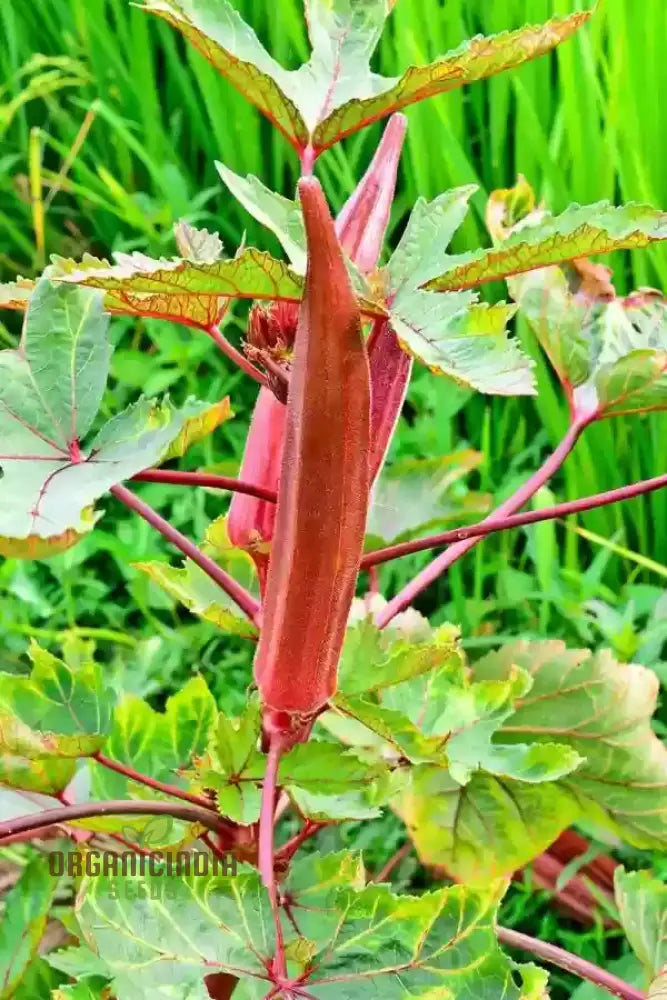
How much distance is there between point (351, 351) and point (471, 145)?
926 millimetres

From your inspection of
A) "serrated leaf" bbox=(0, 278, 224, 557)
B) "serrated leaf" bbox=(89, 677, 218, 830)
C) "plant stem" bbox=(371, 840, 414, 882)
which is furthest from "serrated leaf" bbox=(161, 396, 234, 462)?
"plant stem" bbox=(371, 840, 414, 882)

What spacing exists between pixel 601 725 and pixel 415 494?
23cm

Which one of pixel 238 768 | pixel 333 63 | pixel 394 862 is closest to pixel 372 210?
pixel 333 63

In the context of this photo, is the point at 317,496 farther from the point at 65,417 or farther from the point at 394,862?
the point at 394,862

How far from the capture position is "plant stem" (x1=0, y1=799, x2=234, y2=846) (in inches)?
17.5

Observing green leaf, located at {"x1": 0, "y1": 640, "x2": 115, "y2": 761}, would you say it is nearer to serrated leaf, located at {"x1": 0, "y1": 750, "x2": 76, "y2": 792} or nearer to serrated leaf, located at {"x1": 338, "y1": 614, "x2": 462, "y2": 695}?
serrated leaf, located at {"x1": 0, "y1": 750, "x2": 76, "y2": 792}

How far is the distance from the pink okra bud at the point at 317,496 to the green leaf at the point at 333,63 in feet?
0.30

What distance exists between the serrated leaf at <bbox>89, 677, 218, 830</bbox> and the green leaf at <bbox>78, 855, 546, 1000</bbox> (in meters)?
0.16

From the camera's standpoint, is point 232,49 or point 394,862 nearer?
point 232,49

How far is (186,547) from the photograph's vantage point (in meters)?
0.48

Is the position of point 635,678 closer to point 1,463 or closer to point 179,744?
point 179,744

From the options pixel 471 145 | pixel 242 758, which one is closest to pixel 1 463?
pixel 242 758

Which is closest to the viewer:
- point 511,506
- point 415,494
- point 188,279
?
point 188,279

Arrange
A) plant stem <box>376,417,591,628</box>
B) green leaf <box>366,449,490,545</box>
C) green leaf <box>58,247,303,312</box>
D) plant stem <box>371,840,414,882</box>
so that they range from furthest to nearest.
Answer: plant stem <box>371,840,414,882</box> < green leaf <box>366,449,490,545</box> < plant stem <box>376,417,591,628</box> < green leaf <box>58,247,303,312</box>
